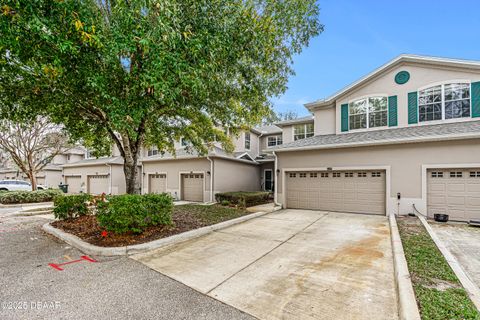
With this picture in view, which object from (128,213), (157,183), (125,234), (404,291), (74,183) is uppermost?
(128,213)

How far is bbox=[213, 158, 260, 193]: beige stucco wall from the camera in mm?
14781

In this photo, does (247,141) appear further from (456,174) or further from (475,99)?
(475,99)

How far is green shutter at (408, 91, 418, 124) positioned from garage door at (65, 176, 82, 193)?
91.1 ft

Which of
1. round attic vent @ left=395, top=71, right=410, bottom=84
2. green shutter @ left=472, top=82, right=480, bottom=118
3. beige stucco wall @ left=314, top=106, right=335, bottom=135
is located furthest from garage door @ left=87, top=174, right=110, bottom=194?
green shutter @ left=472, top=82, right=480, bottom=118

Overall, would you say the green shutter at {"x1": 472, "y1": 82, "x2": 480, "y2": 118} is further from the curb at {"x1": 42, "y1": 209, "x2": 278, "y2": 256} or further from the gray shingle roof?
the curb at {"x1": 42, "y1": 209, "x2": 278, "y2": 256}

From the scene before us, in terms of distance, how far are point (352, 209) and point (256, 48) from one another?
8395mm

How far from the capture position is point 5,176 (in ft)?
113

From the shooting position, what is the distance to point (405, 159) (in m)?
9.45

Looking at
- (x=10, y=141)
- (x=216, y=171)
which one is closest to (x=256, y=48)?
(x=216, y=171)

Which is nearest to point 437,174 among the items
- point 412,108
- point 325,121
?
point 412,108

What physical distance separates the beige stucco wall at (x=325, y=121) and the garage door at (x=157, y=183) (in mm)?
11398

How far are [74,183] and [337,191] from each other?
25.8 m

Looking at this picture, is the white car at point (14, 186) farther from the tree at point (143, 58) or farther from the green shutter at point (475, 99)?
the green shutter at point (475, 99)

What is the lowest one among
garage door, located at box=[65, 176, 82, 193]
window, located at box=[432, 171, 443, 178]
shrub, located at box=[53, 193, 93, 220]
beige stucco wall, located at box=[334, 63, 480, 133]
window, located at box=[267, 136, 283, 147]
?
garage door, located at box=[65, 176, 82, 193]
